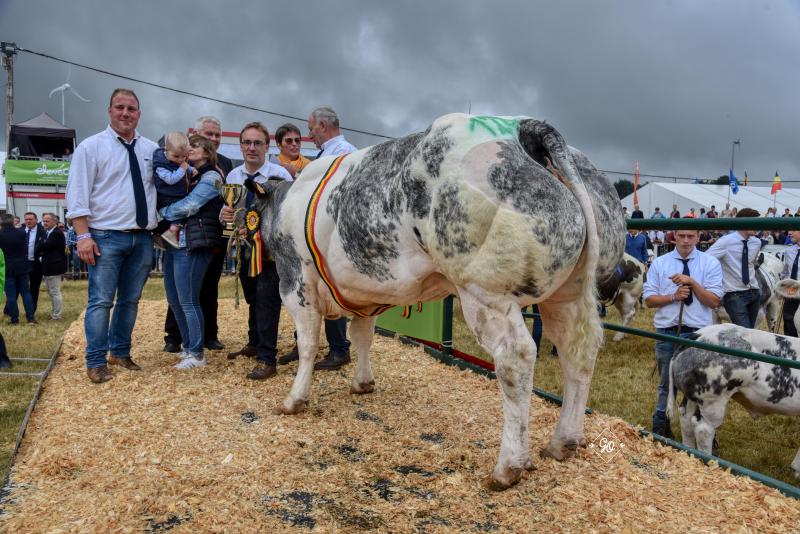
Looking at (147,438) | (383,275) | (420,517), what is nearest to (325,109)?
(383,275)

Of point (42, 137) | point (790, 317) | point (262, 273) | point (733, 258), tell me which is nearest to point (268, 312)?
point (262, 273)

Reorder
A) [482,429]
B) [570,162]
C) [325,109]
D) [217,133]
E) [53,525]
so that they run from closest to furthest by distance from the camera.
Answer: [53,525] < [570,162] < [482,429] < [325,109] < [217,133]

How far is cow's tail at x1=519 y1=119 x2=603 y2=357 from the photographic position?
2602 millimetres

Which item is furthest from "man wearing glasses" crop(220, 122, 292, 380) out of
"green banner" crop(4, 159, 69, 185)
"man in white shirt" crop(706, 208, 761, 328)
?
"green banner" crop(4, 159, 69, 185)

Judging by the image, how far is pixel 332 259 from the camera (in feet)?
11.2

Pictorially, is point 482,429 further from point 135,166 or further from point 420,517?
point 135,166

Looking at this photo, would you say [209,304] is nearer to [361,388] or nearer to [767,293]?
[361,388]

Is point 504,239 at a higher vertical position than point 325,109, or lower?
lower

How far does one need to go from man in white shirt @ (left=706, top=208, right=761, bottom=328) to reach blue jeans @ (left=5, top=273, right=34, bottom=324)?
10.1 metres

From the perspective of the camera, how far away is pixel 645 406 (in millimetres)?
5629

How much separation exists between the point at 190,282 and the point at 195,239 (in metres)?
0.38

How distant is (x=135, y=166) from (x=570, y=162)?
3.59 m

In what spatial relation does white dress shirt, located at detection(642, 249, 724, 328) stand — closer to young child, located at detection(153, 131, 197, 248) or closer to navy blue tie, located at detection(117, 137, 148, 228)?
young child, located at detection(153, 131, 197, 248)
